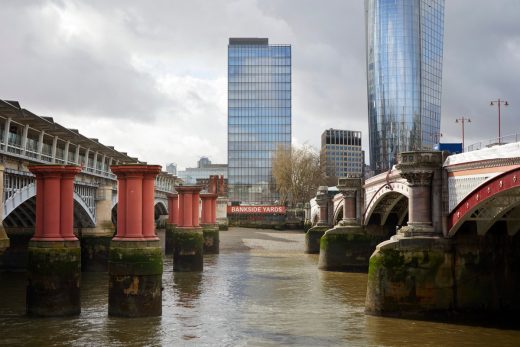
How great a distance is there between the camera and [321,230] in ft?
202

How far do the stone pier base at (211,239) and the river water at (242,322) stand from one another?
21037mm

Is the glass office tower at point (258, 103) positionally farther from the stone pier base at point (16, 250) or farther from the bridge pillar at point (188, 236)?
the stone pier base at point (16, 250)

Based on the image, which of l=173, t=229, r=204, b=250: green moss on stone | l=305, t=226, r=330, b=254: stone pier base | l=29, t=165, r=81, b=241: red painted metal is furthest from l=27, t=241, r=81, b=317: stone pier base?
l=305, t=226, r=330, b=254: stone pier base

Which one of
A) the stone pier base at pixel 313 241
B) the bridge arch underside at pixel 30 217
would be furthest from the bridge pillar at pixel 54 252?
the stone pier base at pixel 313 241

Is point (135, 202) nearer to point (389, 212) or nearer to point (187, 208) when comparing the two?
point (187, 208)

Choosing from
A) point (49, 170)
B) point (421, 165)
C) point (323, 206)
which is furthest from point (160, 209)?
point (421, 165)

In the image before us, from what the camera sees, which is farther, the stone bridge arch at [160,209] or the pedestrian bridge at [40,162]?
the stone bridge arch at [160,209]

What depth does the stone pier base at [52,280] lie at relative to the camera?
2427 centimetres

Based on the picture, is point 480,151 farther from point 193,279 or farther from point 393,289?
point 193,279

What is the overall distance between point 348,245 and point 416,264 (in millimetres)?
19408

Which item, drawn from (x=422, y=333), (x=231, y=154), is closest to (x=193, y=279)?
(x=422, y=333)

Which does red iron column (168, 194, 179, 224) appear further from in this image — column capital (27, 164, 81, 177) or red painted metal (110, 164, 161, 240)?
red painted metal (110, 164, 161, 240)

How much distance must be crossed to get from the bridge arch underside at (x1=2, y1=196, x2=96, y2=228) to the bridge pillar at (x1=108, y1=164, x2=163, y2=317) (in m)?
16.3

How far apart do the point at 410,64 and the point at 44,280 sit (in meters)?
152
